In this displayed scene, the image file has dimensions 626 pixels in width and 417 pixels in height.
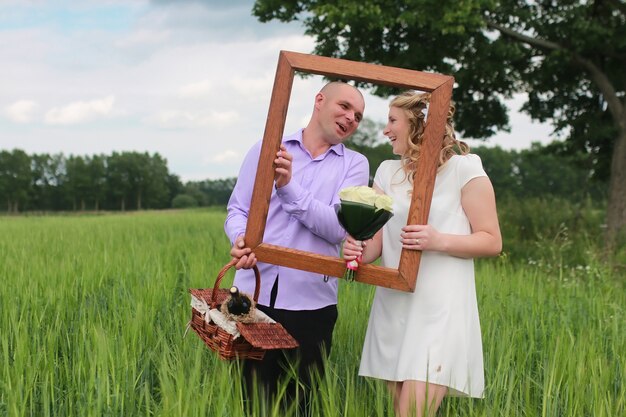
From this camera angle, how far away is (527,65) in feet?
52.9

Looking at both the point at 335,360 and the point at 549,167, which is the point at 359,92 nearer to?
the point at 335,360

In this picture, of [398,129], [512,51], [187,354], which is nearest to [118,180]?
[512,51]

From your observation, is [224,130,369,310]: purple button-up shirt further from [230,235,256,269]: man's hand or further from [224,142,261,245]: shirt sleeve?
[230,235,256,269]: man's hand

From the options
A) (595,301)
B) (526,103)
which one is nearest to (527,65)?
(526,103)

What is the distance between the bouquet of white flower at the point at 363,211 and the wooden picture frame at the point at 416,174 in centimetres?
14

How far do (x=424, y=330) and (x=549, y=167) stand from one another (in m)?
70.9

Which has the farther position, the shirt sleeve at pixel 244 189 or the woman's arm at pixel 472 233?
the shirt sleeve at pixel 244 189

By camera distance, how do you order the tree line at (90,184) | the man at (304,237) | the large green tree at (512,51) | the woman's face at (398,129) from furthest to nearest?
1. the tree line at (90,184)
2. the large green tree at (512,51)
3. the man at (304,237)
4. the woman's face at (398,129)

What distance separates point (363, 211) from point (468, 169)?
50 centimetres

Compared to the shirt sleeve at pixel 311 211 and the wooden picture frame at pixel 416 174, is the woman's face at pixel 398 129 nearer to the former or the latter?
the wooden picture frame at pixel 416 174

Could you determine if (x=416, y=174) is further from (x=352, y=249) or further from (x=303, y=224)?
(x=303, y=224)

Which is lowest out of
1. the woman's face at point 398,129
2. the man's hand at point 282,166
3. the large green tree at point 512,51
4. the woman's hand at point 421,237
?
the woman's hand at point 421,237

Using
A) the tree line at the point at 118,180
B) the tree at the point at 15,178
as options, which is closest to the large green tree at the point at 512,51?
the tree line at the point at 118,180

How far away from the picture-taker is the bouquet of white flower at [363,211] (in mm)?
2262
